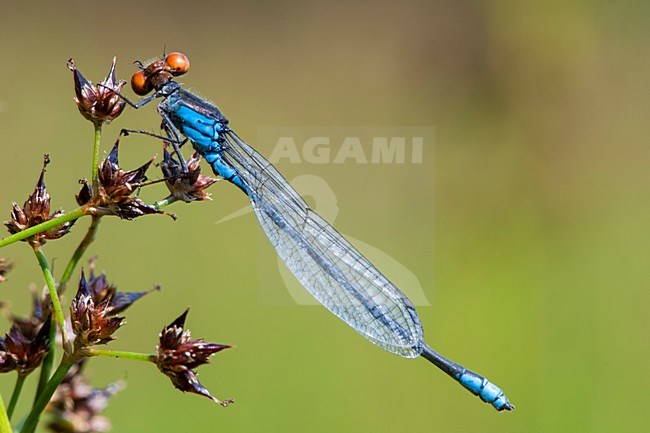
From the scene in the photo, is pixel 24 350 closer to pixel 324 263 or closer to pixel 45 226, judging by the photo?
pixel 45 226

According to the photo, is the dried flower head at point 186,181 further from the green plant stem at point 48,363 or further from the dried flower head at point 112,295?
the green plant stem at point 48,363

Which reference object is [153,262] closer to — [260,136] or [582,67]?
[260,136]

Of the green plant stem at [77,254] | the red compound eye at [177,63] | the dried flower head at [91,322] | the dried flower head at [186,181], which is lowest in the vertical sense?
the dried flower head at [91,322]

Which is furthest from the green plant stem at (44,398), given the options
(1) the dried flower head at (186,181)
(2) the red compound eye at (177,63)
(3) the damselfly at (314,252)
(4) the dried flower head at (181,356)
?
(3) the damselfly at (314,252)

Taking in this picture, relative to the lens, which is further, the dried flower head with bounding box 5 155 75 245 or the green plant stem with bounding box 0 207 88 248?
the dried flower head with bounding box 5 155 75 245

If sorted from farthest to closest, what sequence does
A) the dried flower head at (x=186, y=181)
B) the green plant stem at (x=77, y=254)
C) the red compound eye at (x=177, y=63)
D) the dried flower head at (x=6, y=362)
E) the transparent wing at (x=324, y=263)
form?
the transparent wing at (x=324, y=263) < the red compound eye at (x=177, y=63) < the dried flower head at (x=186, y=181) < the green plant stem at (x=77, y=254) < the dried flower head at (x=6, y=362)

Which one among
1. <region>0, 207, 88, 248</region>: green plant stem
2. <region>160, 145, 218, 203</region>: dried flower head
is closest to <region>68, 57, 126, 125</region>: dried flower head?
<region>160, 145, 218, 203</region>: dried flower head

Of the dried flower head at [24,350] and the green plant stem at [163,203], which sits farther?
the green plant stem at [163,203]

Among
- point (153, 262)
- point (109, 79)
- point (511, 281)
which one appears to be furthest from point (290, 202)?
point (511, 281)

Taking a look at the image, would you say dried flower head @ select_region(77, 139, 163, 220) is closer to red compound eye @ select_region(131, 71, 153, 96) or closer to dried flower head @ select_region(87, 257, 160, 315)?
dried flower head @ select_region(87, 257, 160, 315)
